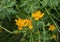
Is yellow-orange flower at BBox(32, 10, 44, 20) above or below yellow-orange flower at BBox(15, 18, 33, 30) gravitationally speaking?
above

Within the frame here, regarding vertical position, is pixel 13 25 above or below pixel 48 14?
below

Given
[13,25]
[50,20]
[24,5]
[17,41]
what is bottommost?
[17,41]

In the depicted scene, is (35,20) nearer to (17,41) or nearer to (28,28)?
(28,28)

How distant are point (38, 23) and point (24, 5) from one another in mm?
153

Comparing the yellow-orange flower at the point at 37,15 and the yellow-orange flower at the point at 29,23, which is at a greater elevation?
the yellow-orange flower at the point at 37,15

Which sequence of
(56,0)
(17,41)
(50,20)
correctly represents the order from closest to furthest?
1. (56,0)
2. (50,20)
3. (17,41)

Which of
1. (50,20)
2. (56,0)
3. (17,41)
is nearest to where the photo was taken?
(56,0)

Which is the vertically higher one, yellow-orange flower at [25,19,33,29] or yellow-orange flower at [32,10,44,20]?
yellow-orange flower at [32,10,44,20]

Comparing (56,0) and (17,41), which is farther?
(17,41)

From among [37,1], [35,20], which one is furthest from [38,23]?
[37,1]

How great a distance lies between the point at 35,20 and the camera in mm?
1277

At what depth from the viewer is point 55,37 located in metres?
1.41

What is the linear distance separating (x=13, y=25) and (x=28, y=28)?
0.27 meters

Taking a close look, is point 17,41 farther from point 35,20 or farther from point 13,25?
point 35,20
